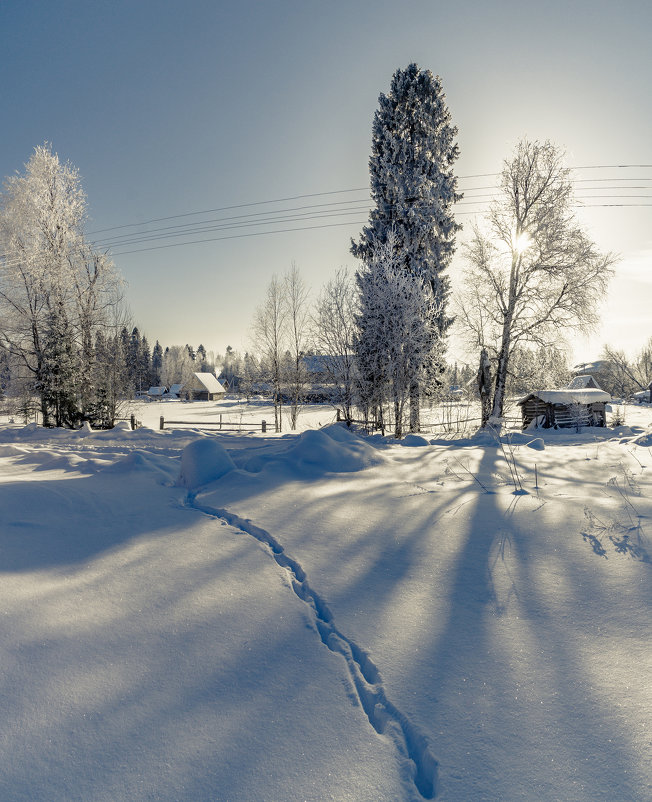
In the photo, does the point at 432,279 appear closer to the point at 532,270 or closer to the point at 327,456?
the point at 532,270

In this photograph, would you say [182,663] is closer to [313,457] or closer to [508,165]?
[313,457]

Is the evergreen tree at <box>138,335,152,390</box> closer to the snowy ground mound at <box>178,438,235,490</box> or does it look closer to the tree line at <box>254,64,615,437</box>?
the tree line at <box>254,64,615,437</box>

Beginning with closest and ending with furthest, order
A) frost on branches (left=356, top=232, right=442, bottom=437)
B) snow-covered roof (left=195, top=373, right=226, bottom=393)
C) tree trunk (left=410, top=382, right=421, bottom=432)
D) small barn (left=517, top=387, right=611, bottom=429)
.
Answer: frost on branches (left=356, top=232, right=442, bottom=437) → tree trunk (left=410, top=382, right=421, bottom=432) → small barn (left=517, top=387, right=611, bottom=429) → snow-covered roof (left=195, top=373, right=226, bottom=393)

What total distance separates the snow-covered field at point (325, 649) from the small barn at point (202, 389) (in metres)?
72.9

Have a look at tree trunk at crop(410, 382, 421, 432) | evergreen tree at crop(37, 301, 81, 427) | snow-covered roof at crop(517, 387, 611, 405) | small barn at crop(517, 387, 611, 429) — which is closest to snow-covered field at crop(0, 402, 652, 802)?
tree trunk at crop(410, 382, 421, 432)

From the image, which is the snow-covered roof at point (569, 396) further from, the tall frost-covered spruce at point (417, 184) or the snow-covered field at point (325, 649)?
the snow-covered field at point (325, 649)

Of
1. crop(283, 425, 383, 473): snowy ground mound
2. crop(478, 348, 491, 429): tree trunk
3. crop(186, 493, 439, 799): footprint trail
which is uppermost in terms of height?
crop(478, 348, 491, 429): tree trunk

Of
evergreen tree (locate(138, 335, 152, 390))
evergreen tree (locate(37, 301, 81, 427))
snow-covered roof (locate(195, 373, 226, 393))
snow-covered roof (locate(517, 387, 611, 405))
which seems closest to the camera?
evergreen tree (locate(37, 301, 81, 427))

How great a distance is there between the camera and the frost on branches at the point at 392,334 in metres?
16.5

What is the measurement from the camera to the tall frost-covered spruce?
17891 mm

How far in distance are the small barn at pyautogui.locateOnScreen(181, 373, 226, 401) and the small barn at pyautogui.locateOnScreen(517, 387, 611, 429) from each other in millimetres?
61716

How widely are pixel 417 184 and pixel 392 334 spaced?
22.9 feet

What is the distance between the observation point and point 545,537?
3705mm

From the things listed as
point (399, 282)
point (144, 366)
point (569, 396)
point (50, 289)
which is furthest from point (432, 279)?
point (144, 366)
